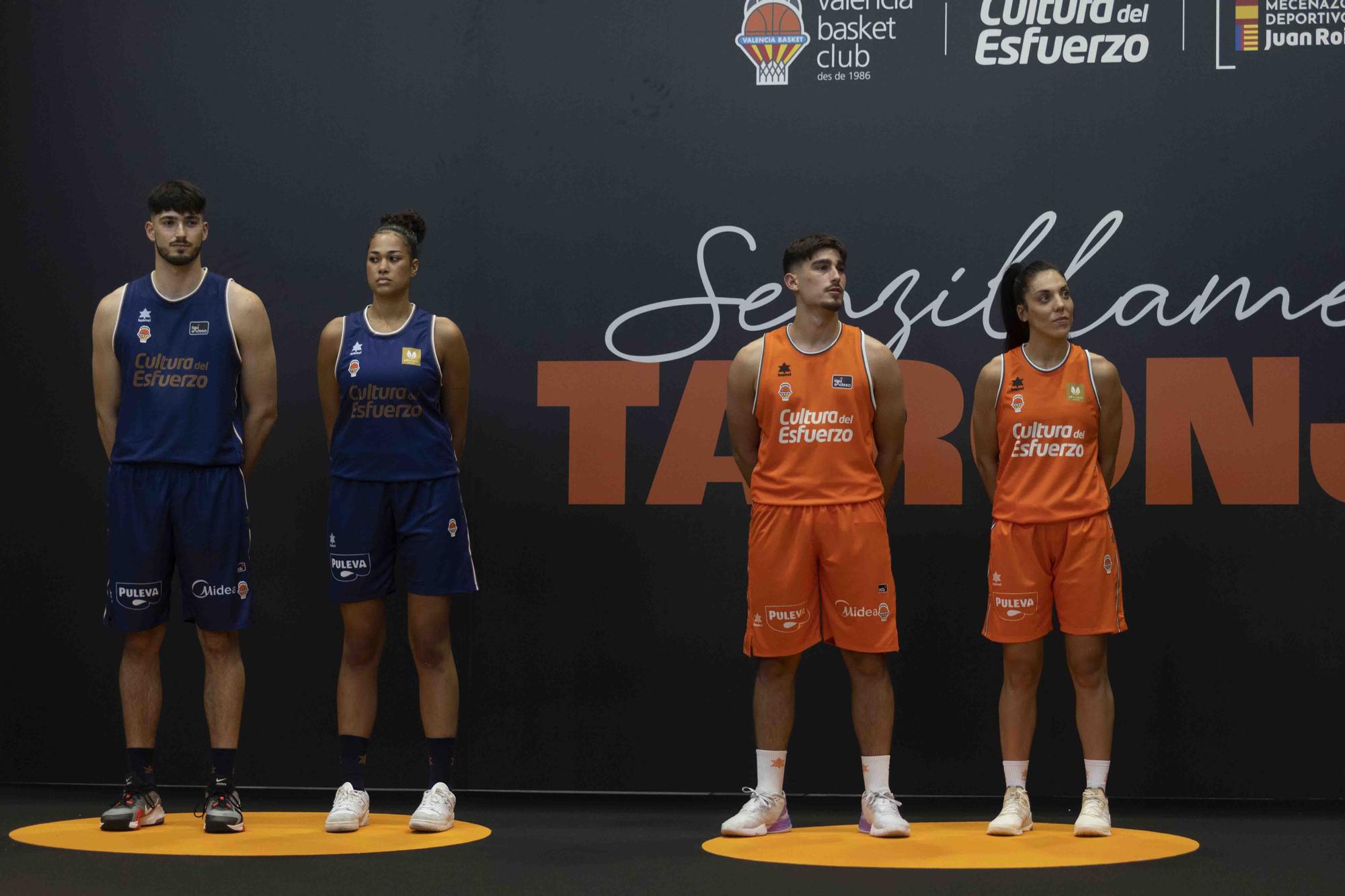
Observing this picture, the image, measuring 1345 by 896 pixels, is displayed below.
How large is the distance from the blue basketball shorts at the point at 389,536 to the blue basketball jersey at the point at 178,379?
1.16ft

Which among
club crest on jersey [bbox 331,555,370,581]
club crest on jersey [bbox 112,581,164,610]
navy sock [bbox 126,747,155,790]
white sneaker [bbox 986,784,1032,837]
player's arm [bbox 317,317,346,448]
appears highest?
player's arm [bbox 317,317,346,448]

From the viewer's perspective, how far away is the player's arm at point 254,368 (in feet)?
13.8

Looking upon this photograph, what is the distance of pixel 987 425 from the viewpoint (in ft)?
14.2

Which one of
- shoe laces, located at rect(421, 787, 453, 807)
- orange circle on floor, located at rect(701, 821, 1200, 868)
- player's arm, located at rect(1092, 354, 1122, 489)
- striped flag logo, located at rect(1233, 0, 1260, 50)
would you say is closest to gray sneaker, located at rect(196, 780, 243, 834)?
shoe laces, located at rect(421, 787, 453, 807)

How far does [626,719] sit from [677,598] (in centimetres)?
42

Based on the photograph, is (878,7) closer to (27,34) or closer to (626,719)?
(626,719)

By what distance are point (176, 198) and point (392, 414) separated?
839 mm

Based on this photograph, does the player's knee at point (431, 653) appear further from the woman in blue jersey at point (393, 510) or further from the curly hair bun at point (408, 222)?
the curly hair bun at point (408, 222)

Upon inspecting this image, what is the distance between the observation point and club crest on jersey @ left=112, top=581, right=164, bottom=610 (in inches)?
161

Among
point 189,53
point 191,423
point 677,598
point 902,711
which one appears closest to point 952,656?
point 902,711

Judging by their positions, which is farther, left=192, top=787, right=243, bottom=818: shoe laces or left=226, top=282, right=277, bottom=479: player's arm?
left=226, top=282, right=277, bottom=479: player's arm

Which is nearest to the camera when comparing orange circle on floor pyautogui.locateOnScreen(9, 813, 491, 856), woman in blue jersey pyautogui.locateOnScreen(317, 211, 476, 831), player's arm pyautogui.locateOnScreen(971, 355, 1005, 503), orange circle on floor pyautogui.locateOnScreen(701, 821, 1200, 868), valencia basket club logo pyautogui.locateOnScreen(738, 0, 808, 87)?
orange circle on floor pyautogui.locateOnScreen(701, 821, 1200, 868)

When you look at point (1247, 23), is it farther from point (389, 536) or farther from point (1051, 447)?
point (389, 536)

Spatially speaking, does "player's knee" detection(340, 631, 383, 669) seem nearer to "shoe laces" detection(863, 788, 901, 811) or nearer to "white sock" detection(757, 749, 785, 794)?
"white sock" detection(757, 749, 785, 794)
